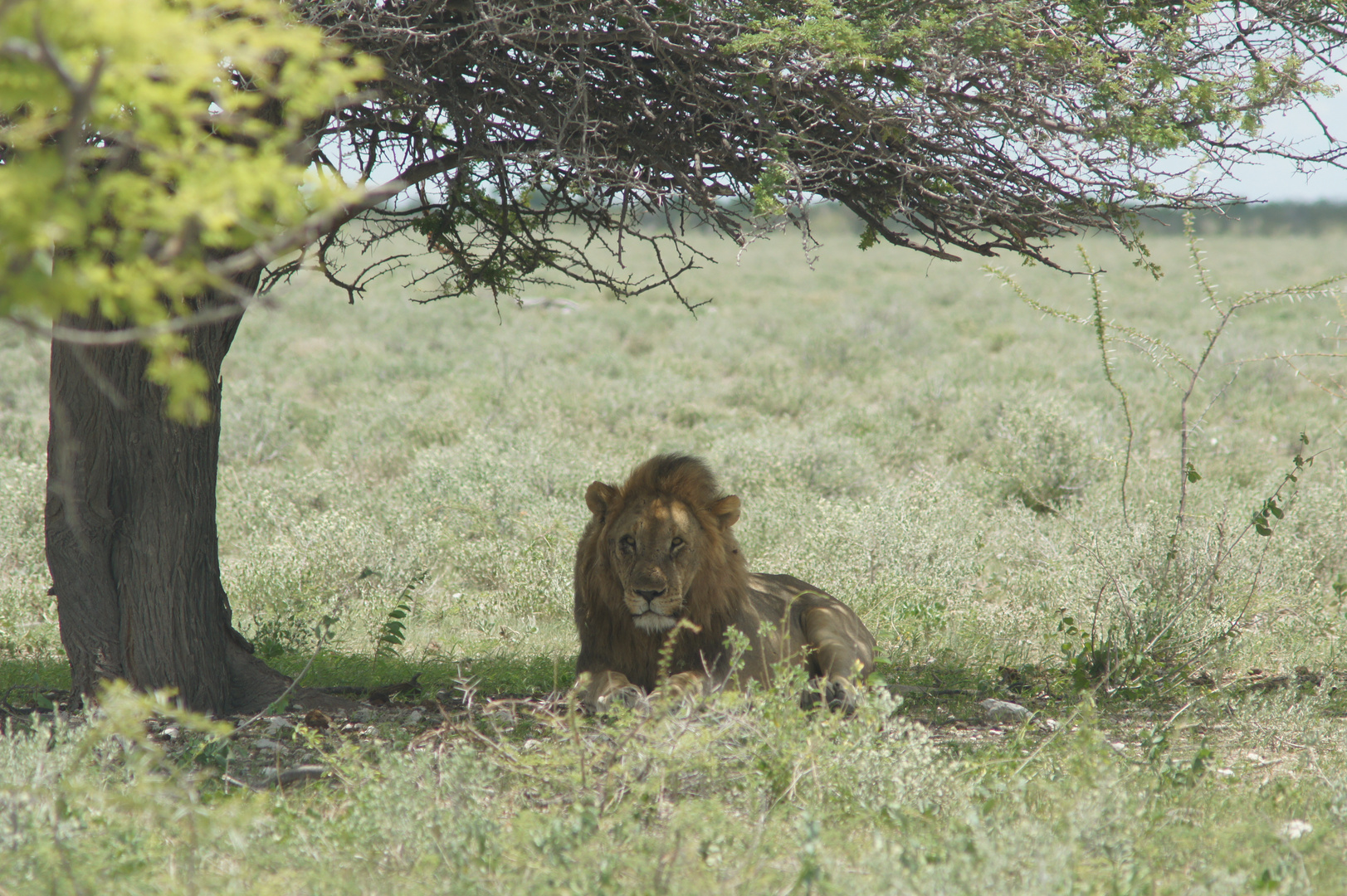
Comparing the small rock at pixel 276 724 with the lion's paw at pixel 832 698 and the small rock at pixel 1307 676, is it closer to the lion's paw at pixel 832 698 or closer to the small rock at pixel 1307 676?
the lion's paw at pixel 832 698

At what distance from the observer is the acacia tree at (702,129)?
4.81m

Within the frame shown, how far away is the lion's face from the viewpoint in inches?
214

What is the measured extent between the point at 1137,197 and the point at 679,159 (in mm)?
2227

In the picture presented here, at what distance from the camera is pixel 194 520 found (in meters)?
5.74

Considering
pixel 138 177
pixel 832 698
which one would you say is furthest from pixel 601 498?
pixel 138 177

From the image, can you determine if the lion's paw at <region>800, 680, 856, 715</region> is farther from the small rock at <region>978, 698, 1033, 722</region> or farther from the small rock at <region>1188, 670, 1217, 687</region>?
the small rock at <region>1188, 670, 1217, 687</region>

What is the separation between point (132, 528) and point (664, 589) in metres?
2.78

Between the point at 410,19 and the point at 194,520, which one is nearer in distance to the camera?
the point at 410,19

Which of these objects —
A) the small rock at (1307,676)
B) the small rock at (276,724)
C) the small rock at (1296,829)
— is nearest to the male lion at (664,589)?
the small rock at (276,724)

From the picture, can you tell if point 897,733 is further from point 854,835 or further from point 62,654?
point 62,654

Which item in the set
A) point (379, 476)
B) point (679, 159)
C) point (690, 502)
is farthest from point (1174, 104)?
point (379, 476)

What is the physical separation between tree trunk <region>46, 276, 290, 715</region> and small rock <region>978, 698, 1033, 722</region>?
169 inches

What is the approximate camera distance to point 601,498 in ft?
19.1

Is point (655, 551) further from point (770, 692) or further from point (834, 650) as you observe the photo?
point (834, 650)
